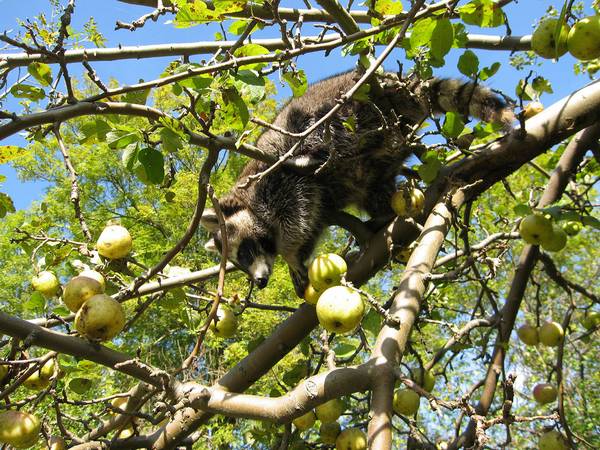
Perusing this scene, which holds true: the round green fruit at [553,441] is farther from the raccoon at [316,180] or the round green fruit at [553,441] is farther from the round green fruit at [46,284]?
the round green fruit at [46,284]

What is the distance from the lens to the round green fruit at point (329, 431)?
2.07 m

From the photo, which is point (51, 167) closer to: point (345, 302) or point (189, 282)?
point (189, 282)

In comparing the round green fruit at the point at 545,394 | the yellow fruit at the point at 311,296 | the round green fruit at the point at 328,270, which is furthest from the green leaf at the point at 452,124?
the round green fruit at the point at 545,394

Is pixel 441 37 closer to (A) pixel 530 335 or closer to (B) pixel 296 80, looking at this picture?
(B) pixel 296 80

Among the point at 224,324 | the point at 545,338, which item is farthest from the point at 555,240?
the point at 224,324

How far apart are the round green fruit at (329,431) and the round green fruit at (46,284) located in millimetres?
1244

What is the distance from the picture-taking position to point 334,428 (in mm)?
2084

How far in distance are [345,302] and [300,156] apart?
7.25ft

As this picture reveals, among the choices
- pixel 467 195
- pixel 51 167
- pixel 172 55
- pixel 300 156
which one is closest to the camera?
pixel 467 195

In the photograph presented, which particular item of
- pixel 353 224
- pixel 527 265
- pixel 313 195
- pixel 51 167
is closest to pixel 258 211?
pixel 313 195

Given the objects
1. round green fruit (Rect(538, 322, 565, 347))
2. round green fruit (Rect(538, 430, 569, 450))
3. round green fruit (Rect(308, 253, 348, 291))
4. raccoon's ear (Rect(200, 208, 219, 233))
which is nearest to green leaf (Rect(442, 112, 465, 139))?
round green fruit (Rect(308, 253, 348, 291))

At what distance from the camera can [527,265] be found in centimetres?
276

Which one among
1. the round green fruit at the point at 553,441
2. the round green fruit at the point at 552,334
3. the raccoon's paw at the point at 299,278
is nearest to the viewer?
the round green fruit at the point at 553,441

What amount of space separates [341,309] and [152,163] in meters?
0.77
